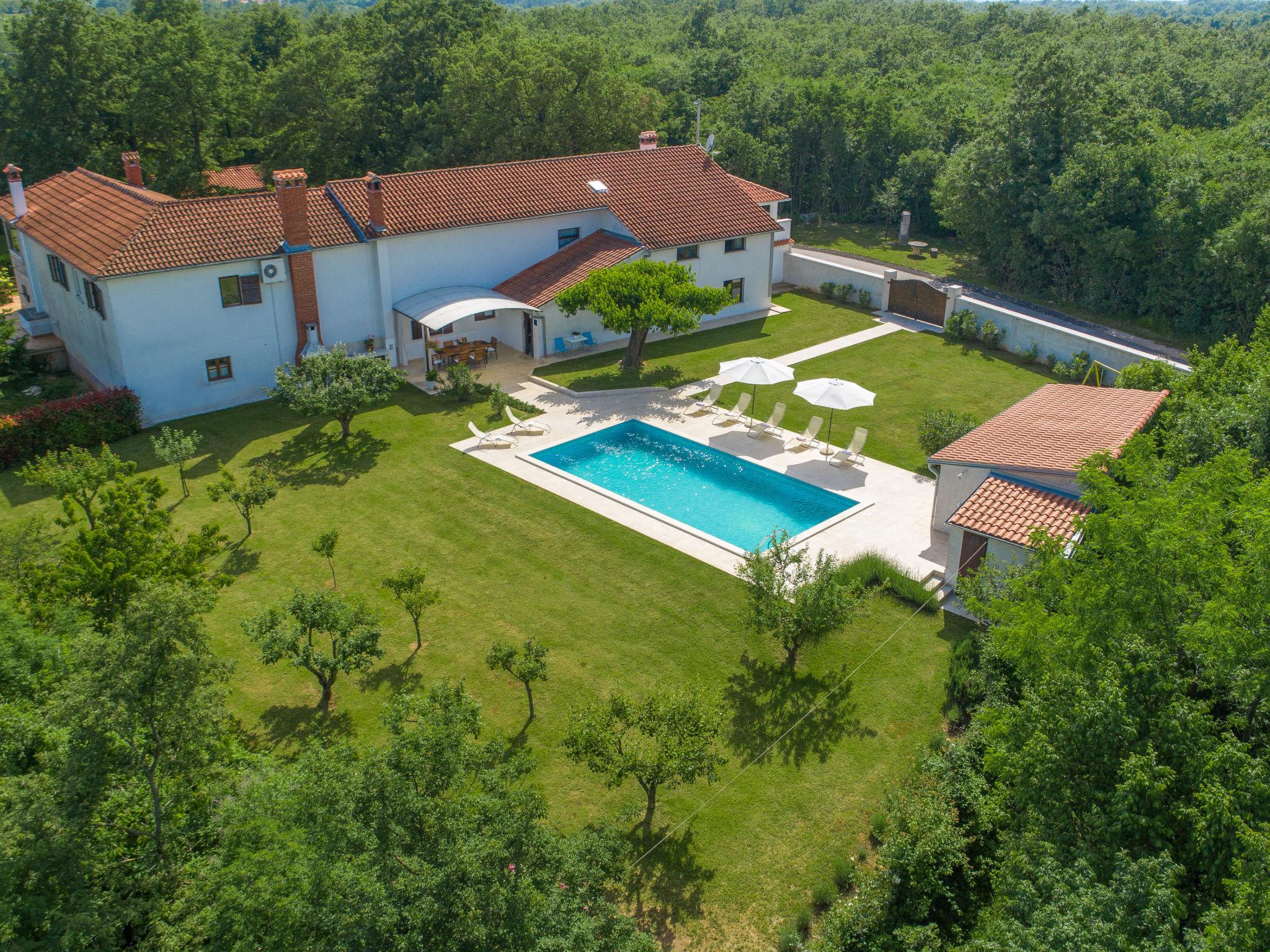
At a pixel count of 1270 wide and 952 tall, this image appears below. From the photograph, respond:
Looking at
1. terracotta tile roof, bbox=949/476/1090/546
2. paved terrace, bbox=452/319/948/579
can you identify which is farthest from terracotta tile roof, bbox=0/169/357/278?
terracotta tile roof, bbox=949/476/1090/546

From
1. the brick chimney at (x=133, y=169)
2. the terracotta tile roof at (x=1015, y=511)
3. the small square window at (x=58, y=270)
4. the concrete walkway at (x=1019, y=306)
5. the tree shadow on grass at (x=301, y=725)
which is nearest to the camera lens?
the tree shadow on grass at (x=301, y=725)

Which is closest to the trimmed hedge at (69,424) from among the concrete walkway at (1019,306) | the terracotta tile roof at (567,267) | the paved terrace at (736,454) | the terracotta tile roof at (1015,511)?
the paved terrace at (736,454)

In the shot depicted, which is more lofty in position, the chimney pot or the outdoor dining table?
the chimney pot

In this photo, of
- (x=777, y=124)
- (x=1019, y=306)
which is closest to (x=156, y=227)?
(x=1019, y=306)

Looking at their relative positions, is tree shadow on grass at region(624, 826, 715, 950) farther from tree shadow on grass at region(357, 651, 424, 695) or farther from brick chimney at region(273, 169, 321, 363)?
brick chimney at region(273, 169, 321, 363)

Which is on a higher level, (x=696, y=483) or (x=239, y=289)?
(x=239, y=289)

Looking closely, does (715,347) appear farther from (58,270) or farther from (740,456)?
(58,270)

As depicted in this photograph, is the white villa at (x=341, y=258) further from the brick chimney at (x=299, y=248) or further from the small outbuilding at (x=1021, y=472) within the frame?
the small outbuilding at (x=1021, y=472)
